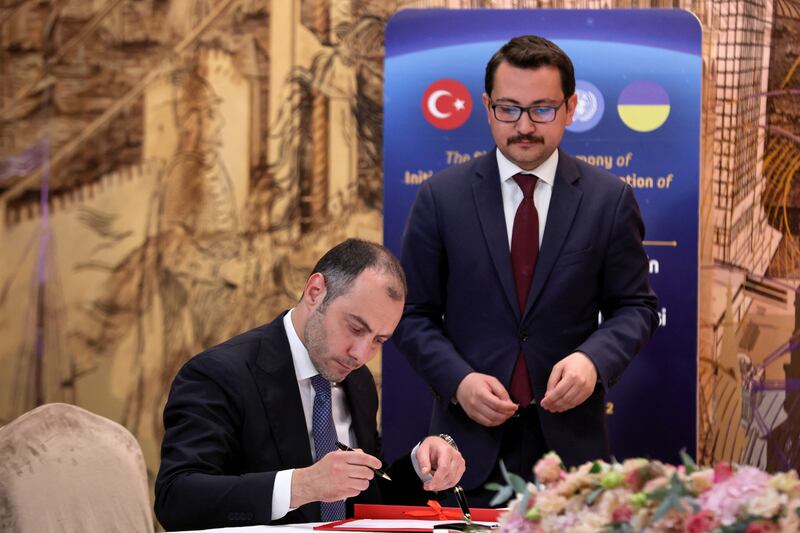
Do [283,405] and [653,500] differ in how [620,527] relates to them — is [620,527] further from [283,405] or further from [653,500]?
[283,405]

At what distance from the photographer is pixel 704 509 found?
1489 mm

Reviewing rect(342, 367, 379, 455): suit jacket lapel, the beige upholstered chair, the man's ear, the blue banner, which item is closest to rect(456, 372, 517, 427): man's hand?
rect(342, 367, 379, 455): suit jacket lapel

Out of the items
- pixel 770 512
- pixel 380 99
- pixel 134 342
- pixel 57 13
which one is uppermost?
pixel 57 13

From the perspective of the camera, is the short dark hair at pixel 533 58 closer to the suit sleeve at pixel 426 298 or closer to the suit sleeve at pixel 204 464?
the suit sleeve at pixel 426 298

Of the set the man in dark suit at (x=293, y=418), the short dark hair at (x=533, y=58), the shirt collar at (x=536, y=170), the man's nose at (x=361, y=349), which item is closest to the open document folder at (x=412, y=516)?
the man in dark suit at (x=293, y=418)

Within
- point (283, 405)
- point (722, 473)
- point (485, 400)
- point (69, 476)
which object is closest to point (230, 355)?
point (283, 405)

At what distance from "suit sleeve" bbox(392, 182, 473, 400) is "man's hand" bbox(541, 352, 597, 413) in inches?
10.9

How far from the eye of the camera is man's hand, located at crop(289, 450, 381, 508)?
7.53 feet

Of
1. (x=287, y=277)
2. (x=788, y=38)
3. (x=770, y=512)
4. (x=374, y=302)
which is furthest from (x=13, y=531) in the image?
(x=788, y=38)

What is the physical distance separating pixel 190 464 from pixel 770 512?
4.55ft

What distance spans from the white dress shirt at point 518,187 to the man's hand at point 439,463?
1000 millimetres

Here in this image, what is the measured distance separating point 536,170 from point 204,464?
151cm

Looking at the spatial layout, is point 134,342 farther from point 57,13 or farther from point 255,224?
point 57,13

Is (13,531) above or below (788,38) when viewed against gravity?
below
